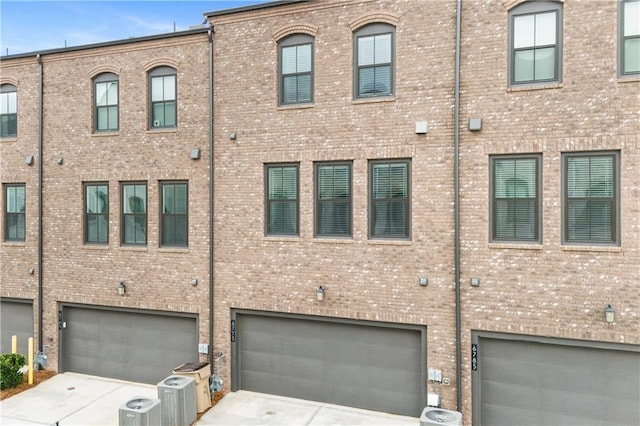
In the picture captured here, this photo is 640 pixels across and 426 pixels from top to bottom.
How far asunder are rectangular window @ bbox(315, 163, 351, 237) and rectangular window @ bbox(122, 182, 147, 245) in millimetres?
4746

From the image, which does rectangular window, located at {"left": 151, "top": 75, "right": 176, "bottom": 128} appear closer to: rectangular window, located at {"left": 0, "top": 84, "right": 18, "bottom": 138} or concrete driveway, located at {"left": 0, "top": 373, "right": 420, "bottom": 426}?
rectangular window, located at {"left": 0, "top": 84, "right": 18, "bottom": 138}

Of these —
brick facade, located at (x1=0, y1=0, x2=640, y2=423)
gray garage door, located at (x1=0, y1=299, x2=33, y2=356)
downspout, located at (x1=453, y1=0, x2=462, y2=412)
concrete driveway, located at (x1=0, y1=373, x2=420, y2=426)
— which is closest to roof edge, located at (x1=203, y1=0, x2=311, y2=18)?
brick facade, located at (x1=0, y1=0, x2=640, y2=423)

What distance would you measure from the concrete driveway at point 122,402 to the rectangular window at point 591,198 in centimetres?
509

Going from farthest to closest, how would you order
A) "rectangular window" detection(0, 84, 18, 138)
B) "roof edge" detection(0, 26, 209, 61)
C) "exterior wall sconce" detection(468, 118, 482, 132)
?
"rectangular window" detection(0, 84, 18, 138)
"roof edge" detection(0, 26, 209, 61)
"exterior wall sconce" detection(468, 118, 482, 132)

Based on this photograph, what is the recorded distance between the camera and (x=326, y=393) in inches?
410

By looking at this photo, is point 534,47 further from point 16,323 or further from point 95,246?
point 16,323

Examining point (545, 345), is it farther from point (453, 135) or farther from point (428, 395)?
point (453, 135)

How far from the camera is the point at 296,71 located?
10.5 m

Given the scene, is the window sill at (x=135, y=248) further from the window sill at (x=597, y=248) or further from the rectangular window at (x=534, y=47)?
the window sill at (x=597, y=248)

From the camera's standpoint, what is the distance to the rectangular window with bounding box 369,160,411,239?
9664mm

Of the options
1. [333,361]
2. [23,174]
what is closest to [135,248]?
[23,174]

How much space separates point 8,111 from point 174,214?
6.44m

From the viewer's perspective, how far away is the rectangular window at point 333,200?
10.1 m

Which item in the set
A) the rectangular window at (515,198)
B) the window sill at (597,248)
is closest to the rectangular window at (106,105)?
the rectangular window at (515,198)
